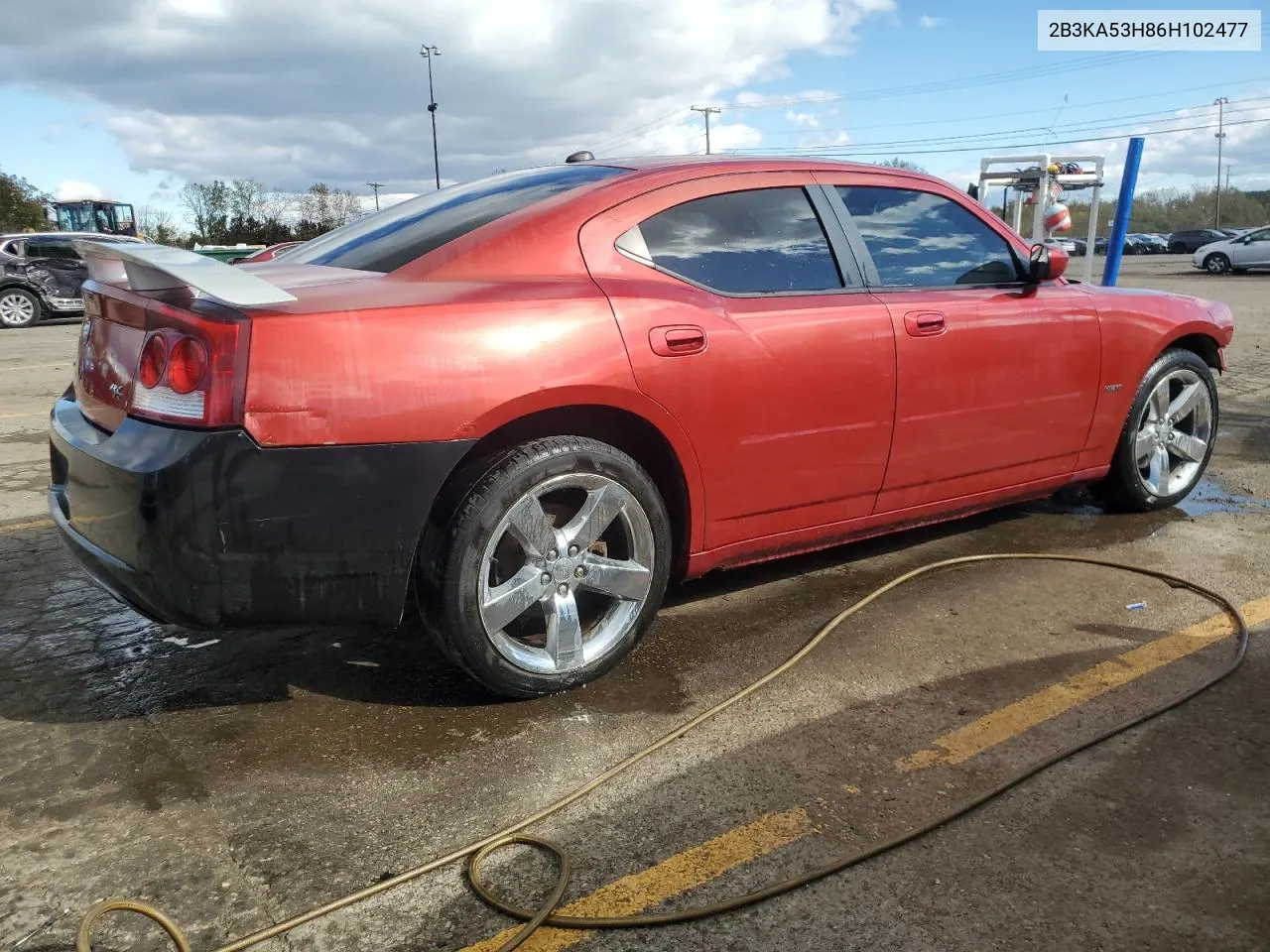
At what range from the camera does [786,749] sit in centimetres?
261

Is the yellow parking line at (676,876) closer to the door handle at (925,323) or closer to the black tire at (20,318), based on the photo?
the door handle at (925,323)

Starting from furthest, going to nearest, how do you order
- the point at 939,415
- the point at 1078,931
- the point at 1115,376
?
the point at 1115,376
the point at 939,415
the point at 1078,931

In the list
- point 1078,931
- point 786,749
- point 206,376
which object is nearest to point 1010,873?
point 1078,931

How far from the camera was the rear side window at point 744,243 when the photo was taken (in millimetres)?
3098

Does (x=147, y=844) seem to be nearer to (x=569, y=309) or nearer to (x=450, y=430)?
(x=450, y=430)

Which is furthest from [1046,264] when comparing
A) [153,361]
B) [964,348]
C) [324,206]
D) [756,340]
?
[324,206]

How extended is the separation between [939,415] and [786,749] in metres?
1.53

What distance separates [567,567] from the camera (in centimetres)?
288

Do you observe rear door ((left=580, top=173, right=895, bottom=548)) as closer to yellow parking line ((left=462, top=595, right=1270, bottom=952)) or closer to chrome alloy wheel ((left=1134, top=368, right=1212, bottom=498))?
yellow parking line ((left=462, top=595, right=1270, bottom=952))

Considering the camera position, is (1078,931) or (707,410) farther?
(707,410)

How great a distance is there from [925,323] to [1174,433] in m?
1.97

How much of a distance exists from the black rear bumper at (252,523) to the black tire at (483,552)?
94 mm

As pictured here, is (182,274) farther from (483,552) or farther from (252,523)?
(483,552)

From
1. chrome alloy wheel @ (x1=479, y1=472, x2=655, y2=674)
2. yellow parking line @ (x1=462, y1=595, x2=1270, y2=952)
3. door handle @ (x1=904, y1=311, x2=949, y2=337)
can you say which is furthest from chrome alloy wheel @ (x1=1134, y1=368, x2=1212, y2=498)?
chrome alloy wheel @ (x1=479, y1=472, x2=655, y2=674)
